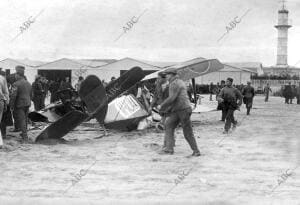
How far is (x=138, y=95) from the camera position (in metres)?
15.8

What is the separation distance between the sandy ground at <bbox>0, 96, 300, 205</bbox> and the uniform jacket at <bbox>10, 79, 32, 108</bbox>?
32.7 inches

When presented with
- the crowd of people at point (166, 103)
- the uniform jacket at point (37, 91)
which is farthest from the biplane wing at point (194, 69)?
the uniform jacket at point (37, 91)

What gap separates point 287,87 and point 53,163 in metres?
28.2

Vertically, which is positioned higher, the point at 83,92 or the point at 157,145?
the point at 83,92

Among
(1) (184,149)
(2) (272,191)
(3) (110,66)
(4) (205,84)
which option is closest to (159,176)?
(2) (272,191)

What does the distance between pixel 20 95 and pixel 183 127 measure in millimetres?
3922

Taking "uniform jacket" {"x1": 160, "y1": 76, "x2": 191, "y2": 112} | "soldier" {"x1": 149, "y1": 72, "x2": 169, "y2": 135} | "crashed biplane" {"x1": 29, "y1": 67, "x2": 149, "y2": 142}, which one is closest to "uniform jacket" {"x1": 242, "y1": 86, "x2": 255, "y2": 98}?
"crashed biplane" {"x1": 29, "y1": 67, "x2": 149, "y2": 142}

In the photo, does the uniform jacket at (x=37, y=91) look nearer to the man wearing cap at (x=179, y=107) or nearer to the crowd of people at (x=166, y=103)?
the crowd of people at (x=166, y=103)

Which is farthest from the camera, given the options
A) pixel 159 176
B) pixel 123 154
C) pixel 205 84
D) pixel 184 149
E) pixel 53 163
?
pixel 205 84

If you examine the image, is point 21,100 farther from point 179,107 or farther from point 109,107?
point 179,107

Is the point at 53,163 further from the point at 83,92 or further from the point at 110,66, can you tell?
the point at 110,66

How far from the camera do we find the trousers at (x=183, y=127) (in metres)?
9.35

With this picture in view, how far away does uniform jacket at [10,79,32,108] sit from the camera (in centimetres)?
1107

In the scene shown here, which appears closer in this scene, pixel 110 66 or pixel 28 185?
pixel 28 185
